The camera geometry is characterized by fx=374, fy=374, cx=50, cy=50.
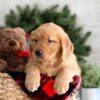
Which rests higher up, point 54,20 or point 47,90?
point 54,20

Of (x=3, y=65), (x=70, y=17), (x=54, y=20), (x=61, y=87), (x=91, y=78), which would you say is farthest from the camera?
(x=70, y=17)

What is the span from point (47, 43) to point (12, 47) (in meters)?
0.18

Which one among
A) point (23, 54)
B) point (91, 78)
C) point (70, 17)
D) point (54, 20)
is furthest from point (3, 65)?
point (70, 17)

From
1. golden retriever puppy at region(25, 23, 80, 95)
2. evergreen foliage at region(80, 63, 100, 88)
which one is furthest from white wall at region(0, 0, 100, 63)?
golden retriever puppy at region(25, 23, 80, 95)

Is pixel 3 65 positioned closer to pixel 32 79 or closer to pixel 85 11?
pixel 32 79

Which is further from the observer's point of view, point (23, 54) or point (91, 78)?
point (91, 78)

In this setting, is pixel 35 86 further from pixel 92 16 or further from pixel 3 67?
pixel 92 16

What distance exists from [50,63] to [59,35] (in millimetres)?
82

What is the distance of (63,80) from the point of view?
99 centimetres

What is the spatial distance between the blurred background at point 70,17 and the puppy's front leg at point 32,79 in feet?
2.72

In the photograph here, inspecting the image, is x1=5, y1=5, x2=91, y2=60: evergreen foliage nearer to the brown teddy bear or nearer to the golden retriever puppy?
the brown teddy bear

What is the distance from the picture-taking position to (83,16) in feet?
6.65

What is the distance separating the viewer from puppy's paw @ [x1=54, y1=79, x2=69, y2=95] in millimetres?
975

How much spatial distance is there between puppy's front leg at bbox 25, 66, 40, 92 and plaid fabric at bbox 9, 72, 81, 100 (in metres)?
0.03
